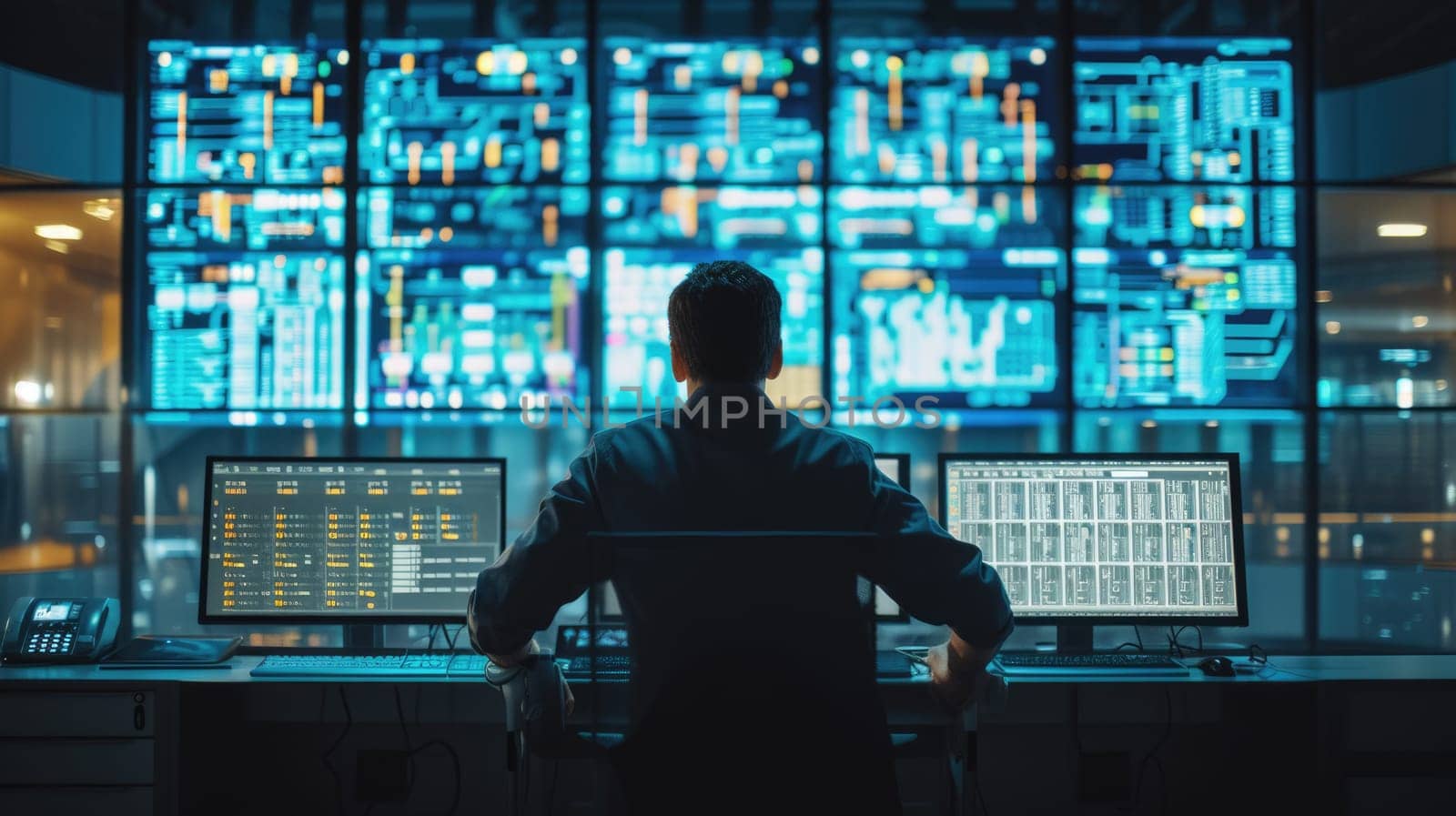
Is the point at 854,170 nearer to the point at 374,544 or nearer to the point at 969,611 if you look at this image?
the point at 374,544

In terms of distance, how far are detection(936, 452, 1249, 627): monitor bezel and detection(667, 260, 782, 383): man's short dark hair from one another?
133 cm

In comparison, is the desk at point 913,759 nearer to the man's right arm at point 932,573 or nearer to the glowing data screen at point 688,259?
the man's right arm at point 932,573

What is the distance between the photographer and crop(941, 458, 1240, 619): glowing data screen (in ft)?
8.43

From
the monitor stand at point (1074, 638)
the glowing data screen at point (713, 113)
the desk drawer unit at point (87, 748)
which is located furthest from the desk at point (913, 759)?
the glowing data screen at point (713, 113)

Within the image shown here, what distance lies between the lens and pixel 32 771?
2.40m

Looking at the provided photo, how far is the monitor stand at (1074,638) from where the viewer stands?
2.62 m

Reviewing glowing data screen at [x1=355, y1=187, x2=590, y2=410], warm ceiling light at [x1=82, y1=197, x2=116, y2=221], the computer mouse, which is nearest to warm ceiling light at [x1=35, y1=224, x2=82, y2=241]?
warm ceiling light at [x1=82, y1=197, x2=116, y2=221]

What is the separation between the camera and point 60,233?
3332 mm

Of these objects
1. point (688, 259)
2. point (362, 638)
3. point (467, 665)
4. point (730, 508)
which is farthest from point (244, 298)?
point (730, 508)

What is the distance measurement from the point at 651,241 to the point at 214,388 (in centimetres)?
146

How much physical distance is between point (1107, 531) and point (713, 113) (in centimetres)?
176

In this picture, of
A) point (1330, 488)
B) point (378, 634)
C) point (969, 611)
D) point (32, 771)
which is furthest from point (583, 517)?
point (1330, 488)

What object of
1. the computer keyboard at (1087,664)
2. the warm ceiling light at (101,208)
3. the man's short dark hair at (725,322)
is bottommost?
the computer keyboard at (1087,664)

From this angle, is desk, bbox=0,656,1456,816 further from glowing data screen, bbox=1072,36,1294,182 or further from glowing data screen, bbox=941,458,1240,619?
glowing data screen, bbox=1072,36,1294,182
